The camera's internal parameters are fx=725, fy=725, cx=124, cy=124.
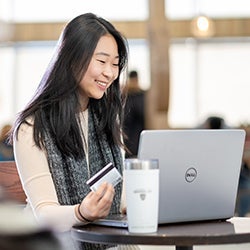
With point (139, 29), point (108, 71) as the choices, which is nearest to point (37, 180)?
point (108, 71)

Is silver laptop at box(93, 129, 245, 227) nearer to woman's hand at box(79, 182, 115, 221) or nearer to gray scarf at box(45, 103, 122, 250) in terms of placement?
woman's hand at box(79, 182, 115, 221)

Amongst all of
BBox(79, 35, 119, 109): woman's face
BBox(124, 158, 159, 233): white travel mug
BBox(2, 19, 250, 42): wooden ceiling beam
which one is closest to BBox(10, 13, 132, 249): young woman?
BBox(79, 35, 119, 109): woman's face

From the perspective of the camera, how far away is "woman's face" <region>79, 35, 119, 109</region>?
213 cm

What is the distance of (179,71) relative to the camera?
10961 millimetres

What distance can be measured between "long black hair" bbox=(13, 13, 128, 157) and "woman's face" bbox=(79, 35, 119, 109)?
2 cm

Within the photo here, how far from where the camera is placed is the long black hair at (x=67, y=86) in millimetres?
2076

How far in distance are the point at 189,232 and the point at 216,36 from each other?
30.9 ft

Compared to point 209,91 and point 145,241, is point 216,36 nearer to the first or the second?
point 209,91

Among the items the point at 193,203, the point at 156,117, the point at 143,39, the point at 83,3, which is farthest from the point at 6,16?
the point at 193,203

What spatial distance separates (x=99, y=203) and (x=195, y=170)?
9.7 inches

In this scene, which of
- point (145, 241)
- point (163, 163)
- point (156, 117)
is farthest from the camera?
point (156, 117)

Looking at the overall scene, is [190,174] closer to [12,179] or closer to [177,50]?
[12,179]

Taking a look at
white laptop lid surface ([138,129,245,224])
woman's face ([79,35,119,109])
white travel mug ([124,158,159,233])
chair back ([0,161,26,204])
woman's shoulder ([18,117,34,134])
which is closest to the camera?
white travel mug ([124,158,159,233])

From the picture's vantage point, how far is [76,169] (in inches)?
81.9
